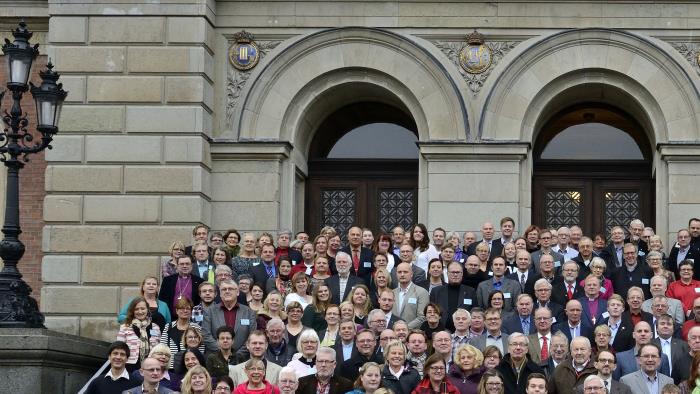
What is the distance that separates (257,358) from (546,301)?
4.30 meters

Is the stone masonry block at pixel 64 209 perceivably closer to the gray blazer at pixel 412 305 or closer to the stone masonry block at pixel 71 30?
the stone masonry block at pixel 71 30

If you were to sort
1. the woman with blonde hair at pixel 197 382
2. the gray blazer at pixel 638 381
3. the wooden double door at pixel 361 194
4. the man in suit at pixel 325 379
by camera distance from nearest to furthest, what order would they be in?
1. the woman with blonde hair at pixel 197 382
2. the man in suit at pixel 325 379
3. the gray blazer at pixel 638 381
4. the wooden double door at pixel 361 194

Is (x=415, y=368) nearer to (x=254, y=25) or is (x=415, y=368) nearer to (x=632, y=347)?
(x=632, y=347)

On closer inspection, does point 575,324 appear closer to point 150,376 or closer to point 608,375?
point 608,375

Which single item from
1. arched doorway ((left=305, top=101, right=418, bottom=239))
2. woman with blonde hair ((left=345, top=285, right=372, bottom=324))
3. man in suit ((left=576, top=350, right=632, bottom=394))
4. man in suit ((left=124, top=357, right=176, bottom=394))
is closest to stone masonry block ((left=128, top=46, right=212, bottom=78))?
arched doorway ((left=305, top=101, right=418, bottom=239))

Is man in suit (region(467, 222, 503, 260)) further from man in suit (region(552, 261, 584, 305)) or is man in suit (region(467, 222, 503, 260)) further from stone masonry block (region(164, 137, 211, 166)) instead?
stone masonry block (region(164, 137, 211, 166))

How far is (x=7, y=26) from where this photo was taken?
87.4ft

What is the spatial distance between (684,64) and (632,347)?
796 centimetres

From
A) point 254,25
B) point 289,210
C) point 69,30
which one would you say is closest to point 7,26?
point 69,30

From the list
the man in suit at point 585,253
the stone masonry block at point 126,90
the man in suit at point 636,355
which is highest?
the stone masonry block at point 126,90

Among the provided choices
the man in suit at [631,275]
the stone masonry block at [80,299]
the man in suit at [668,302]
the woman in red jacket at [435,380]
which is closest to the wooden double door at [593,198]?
the man in suit at [631,275]

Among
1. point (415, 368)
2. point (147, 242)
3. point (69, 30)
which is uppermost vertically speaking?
point (69, 30)

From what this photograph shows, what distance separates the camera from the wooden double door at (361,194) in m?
27.4

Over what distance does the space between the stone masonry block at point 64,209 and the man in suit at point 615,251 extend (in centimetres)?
887
